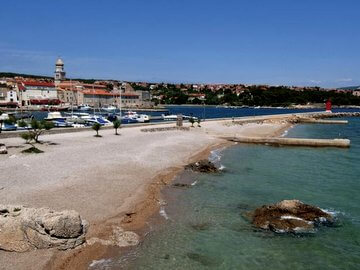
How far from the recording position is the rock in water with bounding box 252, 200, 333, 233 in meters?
15.0

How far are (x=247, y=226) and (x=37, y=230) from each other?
765cm

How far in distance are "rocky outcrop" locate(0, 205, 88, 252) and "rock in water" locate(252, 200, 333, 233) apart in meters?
7.03

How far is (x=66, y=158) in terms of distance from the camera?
1030 inches

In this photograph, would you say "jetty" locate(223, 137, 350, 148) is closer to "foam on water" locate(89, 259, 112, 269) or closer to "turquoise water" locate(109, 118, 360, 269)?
"turquoise water" locate(109, 118, 360, 269)

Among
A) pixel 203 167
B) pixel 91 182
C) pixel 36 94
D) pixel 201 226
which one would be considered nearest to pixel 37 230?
pixel 201 226

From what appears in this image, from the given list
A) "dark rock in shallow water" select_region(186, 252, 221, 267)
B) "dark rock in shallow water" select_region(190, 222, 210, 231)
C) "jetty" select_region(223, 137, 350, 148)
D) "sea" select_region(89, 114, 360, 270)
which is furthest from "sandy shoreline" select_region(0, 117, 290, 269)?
"jetty" select_region(223, 137, 350, 148)

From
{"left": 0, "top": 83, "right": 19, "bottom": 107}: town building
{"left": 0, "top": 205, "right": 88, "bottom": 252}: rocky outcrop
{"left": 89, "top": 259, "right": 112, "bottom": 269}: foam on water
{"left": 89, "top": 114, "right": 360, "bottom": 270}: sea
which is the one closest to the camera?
{"left": 89, "top": 259, "right": 112, "bottom": 269}: foam on water

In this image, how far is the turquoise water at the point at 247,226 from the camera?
12.4m

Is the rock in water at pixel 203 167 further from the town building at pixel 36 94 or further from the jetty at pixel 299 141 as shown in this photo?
the town building at pixel 36 94

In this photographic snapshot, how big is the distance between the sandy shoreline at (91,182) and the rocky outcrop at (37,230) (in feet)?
0.85

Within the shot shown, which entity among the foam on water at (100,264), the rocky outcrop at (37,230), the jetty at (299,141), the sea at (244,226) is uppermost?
the rocky outcrop at (37,230)

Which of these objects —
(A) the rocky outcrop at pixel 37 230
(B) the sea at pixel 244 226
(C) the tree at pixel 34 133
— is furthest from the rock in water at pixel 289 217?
(C) the tree at pixel 34 133

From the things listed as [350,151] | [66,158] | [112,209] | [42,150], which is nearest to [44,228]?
[112,209]

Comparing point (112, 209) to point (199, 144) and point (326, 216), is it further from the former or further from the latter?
point (199, 144)
